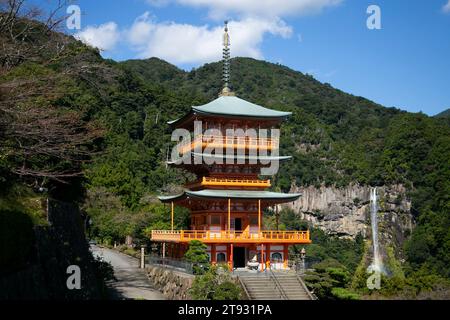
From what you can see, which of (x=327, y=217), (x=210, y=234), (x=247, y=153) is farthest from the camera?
(x=327, y=217)

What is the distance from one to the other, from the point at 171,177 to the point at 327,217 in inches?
1797

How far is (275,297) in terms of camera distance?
27172mm

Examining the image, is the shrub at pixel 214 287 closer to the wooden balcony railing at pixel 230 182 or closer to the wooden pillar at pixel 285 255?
the wooden pillar at pixel 285 255

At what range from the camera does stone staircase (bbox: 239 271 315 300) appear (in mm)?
27094

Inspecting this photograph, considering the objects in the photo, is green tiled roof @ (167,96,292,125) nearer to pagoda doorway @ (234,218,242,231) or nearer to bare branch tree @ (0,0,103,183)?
pagoda doorway @ (234,218,242,231)

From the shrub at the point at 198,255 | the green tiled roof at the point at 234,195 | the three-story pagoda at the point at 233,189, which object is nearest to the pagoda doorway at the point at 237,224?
the three-story pagoda at the point at 233,189

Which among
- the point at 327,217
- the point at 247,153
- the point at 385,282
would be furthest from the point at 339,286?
the point at 327,217

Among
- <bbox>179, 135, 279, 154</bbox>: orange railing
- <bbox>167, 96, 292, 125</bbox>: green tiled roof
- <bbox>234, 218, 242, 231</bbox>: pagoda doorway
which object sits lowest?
<bbox>234, 218, 242, 231</bbox>: pagoda doorway

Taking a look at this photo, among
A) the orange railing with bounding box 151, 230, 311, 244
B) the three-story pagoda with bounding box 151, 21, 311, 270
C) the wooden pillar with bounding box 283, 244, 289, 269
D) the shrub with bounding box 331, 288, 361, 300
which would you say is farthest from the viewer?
the wooden pillar with bounding box 283, 244, 289, 269

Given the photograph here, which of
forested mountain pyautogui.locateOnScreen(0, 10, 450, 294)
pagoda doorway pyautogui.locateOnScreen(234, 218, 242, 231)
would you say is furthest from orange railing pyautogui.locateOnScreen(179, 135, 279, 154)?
→ forested mountain pyautogui.locateOnScreen(0, 10, 450, 294)

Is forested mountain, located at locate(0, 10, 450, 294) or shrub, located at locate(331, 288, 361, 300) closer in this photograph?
forested mountain, located at locate(0, 10, 450, 294)

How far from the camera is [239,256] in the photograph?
110 feet

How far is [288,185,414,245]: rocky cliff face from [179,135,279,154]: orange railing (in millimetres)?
72062
